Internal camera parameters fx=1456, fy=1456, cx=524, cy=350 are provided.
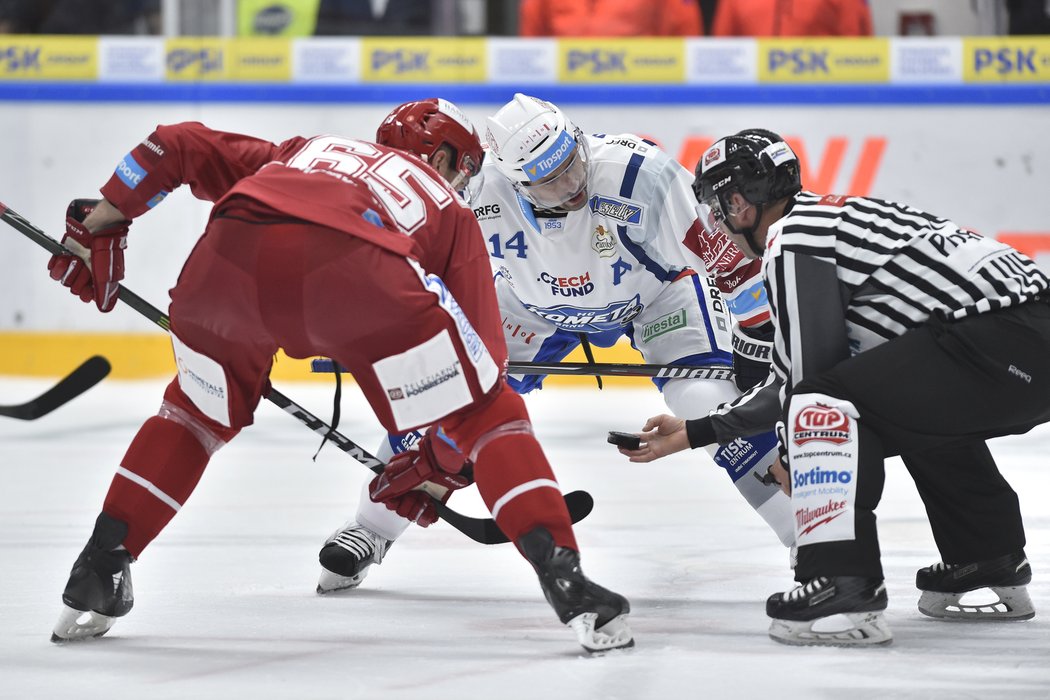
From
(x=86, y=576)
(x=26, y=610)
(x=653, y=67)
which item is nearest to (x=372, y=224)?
(x=86, y=576)

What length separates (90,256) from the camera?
242cm

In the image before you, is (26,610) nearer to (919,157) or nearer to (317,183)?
(317,183)

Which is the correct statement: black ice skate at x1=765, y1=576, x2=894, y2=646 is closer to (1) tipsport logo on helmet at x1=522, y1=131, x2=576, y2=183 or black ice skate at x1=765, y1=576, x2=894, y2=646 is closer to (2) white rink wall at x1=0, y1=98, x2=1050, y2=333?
(1) tipsport logo on helmet at x1=522, y1=131, x2=576, y2=183

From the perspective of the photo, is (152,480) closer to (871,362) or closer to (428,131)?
(428,131)

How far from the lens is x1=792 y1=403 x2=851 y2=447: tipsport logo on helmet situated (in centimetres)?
211

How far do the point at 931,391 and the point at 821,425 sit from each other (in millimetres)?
172

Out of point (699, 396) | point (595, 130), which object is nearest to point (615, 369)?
point (699, 396)

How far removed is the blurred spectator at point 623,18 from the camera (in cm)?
607

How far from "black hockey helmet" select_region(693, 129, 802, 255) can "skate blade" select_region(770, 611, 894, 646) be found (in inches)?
25.4

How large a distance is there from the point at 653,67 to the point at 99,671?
452 cm

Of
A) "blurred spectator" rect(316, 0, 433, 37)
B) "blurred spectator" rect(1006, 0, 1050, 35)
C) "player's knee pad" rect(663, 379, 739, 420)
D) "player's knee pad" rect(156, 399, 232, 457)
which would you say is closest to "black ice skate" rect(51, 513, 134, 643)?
"player's knee pad" rect(156, 399, 232, 457)

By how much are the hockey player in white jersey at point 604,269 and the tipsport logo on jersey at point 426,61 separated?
3.00 m

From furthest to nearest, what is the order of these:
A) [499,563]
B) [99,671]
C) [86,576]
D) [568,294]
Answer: [568,294]
[499,563]
[86,576]
[99,671]

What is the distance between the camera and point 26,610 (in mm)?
2375
